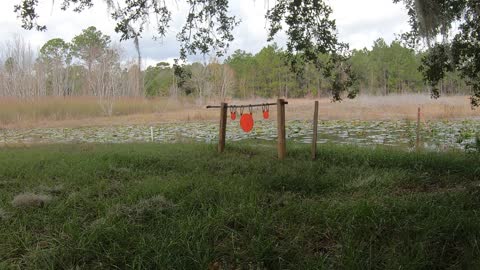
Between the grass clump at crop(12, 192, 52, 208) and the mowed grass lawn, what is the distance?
3 centimetres

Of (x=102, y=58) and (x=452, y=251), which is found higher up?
(x=102, y=58)

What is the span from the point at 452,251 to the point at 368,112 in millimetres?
21878

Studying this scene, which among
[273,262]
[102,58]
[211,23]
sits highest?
[102,58]

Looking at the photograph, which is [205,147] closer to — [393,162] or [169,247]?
[393,162]

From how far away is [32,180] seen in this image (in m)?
5.02

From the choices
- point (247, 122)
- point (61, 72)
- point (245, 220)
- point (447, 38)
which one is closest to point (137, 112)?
point (61, 72)

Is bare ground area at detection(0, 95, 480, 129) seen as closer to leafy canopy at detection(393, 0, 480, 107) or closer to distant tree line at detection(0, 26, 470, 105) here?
distant tree line at detection(0, 26, 470, 105)

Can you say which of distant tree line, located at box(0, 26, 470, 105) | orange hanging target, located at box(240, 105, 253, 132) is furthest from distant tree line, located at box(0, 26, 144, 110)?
orange hanging target, located at box(240, 105, 253, 132)

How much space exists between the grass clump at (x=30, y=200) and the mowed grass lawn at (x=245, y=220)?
3 centimetres

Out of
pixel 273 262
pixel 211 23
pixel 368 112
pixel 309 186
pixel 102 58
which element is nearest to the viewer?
pixel 273 262

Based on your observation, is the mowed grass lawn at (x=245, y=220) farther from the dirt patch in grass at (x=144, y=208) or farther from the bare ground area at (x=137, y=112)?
the bare ground area at (x=137, y=112)

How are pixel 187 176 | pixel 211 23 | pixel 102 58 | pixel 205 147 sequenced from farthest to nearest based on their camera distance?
pixel 102 58, pixel 205 147, pixel 211 23, pixel 187 176

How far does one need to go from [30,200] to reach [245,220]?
216 cm

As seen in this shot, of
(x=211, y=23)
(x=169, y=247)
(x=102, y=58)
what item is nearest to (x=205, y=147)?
(x=211, y=23)
